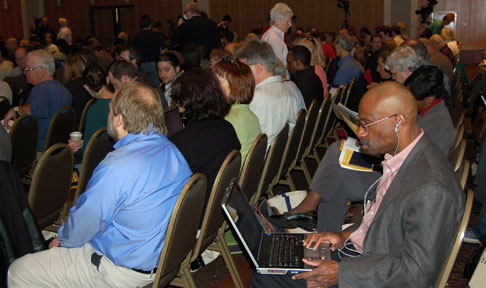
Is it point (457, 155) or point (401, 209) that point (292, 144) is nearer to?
point (457, 155)

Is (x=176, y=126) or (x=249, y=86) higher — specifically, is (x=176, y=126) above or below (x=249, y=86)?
below

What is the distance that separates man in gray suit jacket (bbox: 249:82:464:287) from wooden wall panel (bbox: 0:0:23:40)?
1825cm

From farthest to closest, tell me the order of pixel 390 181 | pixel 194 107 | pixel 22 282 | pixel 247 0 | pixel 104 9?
pixel 104 9 → pixel 247 0 → pixel 194 107 → pixel 22 282 → pixel 390 181

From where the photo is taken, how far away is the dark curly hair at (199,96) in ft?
8.66

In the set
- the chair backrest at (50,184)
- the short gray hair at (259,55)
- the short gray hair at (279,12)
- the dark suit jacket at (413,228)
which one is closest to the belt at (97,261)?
the chair backrest at (50,184)

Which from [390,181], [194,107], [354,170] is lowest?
[354,170]

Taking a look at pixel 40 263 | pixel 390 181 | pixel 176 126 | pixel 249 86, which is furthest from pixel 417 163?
pixel 176 126

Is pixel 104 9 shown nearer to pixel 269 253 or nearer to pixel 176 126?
pixel 176 126

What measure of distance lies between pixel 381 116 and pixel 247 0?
A: 15.5m

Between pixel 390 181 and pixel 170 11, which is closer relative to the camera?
pixel 390 181

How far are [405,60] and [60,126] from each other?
117 inches

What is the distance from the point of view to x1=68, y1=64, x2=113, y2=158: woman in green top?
3764 millimetres

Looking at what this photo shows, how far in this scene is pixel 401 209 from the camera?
1628mm

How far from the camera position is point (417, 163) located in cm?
168
